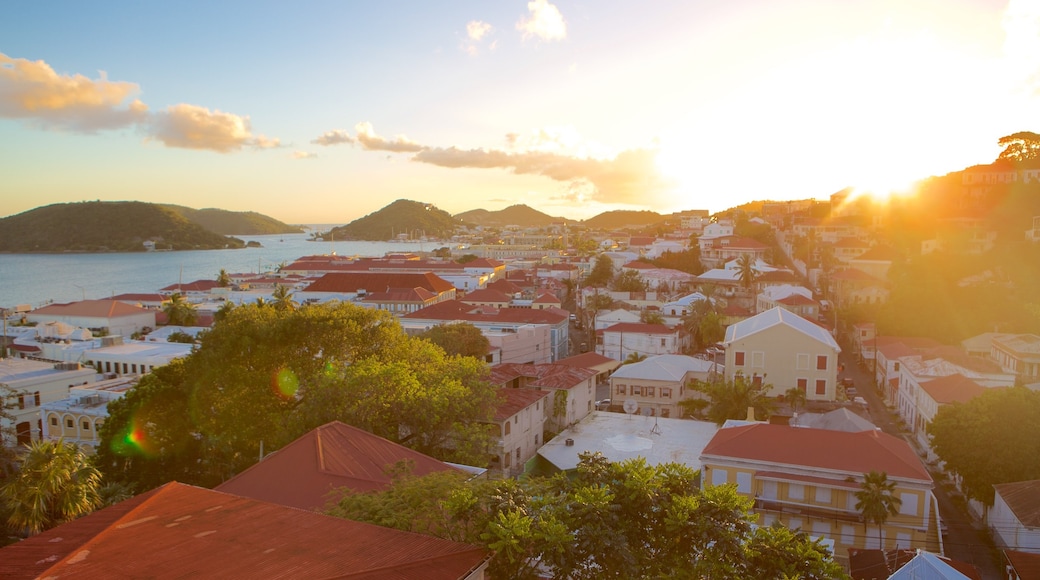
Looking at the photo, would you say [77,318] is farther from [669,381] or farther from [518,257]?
[518,257]

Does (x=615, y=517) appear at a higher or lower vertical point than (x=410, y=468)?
higher

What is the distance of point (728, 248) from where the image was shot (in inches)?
2675

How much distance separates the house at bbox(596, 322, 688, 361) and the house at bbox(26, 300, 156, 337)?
39.1 metres

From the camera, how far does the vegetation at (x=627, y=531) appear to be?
22.6ft

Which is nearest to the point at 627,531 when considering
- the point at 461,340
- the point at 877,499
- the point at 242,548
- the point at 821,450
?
the point at 242,548

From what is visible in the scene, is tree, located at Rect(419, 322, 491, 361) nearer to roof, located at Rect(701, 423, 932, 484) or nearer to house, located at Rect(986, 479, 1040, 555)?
roof, located at Rect(701, 423, 932, 484)

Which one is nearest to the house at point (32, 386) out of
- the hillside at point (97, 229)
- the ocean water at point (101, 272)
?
the ocean water at point (101, 272)

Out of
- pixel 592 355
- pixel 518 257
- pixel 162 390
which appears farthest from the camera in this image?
pixel 518 257

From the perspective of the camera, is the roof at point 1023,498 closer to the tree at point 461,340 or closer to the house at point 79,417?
the tree at point 461,340

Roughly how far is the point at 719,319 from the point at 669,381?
1390 cm

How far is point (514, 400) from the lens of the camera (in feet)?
68.9

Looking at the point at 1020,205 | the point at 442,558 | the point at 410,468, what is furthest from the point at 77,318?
the point at 1020,205

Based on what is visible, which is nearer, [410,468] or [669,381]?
[410,468]

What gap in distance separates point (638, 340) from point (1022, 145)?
1807 inches
